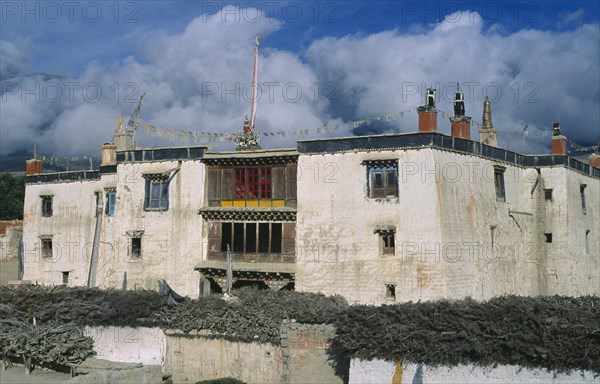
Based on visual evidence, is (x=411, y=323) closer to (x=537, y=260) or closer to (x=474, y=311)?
(x=474, y=311)

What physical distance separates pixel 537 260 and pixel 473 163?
7.80 metres

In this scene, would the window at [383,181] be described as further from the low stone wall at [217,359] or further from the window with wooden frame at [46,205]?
the window with wooden frame at [46,205]

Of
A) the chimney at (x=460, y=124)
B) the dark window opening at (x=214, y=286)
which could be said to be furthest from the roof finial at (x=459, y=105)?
the dark window opening at (x=214, y=286)

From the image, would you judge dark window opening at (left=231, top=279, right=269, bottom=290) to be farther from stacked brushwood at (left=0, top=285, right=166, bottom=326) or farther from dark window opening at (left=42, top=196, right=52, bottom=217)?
dark window opening at (left=42, top=196, right=52, bottom=217)

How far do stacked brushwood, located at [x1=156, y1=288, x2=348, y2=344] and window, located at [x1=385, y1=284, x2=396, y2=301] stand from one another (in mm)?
2861

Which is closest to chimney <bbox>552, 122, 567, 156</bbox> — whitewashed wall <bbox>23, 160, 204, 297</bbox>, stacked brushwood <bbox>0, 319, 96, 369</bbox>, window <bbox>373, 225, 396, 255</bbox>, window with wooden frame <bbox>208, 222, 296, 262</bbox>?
window <bbox>373, 225, 396, 255</bbox>

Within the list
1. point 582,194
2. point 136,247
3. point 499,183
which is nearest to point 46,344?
point 136,247

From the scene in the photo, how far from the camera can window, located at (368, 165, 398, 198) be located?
34.0m

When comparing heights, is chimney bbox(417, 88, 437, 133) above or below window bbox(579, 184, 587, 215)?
above

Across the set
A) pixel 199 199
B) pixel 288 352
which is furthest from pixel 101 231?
pixel 288 352

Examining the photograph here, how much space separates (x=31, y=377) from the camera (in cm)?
2895

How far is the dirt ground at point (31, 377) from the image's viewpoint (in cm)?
A: 2805

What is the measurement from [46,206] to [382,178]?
25440 millimetres

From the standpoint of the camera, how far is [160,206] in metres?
40.0
